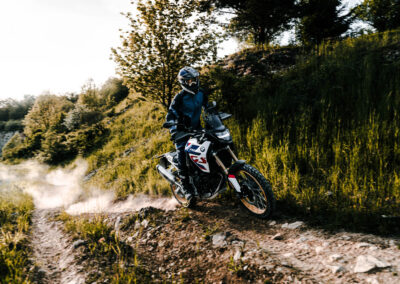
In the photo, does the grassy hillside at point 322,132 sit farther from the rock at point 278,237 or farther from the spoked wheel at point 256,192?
the rock at point 278,237

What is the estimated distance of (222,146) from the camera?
3.55 metres

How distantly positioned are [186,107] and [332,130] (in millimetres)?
3185

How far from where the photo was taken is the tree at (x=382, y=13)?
17098 mm

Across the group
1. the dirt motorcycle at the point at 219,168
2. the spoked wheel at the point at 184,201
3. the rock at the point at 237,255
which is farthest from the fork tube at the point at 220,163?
the rock at the point at 237,255

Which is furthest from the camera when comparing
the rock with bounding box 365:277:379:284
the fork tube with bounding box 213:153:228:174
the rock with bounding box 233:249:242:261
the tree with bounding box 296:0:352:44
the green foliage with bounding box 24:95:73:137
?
the green foliage with bounding box 24:95:73:137

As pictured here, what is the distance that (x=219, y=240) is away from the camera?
3.03 meters

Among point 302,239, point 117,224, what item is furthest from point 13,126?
point 302,239

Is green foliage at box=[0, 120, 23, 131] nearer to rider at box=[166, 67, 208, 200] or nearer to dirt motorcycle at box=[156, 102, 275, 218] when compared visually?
rider at box=[166, 67, 208, 200]

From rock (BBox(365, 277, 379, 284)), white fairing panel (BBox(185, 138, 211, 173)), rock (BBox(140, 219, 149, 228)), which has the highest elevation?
white fairing panel (BBox(185, 138, 211, 173))

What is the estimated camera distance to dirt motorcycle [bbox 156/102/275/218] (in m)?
3.30

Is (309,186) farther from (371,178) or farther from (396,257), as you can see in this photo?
(396,257)

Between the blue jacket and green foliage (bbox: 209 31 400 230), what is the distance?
1697 millimetres

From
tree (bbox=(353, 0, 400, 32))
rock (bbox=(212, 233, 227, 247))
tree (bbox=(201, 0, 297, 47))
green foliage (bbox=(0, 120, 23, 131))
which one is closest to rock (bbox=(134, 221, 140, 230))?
rock (bbox=(212, 233, 227, 247))

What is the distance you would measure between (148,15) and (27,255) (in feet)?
22.4
